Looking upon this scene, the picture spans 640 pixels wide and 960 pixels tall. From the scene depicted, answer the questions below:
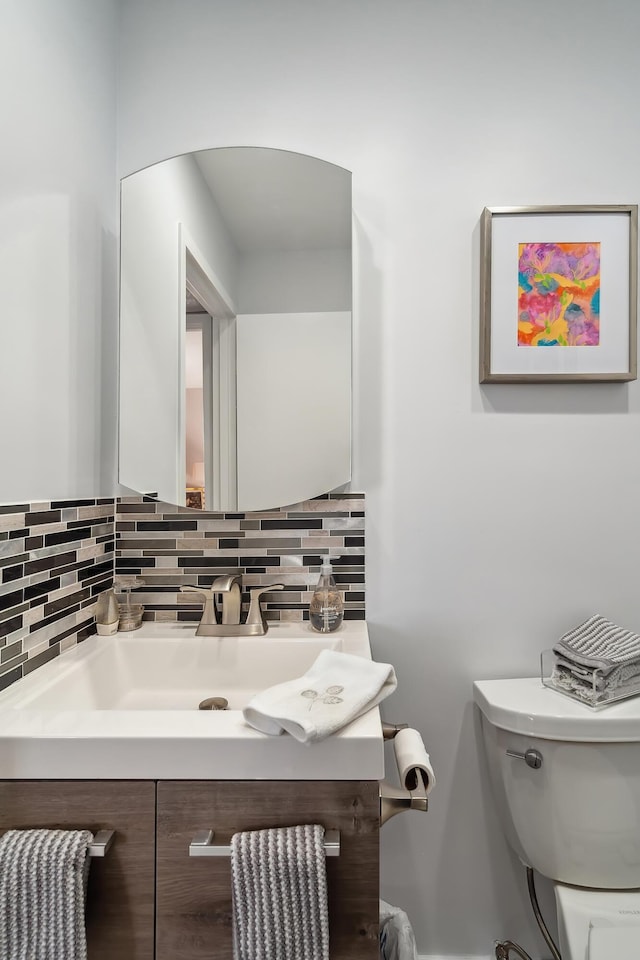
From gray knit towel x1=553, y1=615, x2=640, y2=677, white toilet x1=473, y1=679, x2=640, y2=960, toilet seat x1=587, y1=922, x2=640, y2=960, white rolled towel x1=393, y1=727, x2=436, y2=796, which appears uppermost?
gray knit towel x1=553, y1=615, x2=640, y2=677

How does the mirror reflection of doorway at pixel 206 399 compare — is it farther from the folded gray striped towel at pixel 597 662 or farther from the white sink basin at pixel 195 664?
the folded gray striped towel at pixel 597 662

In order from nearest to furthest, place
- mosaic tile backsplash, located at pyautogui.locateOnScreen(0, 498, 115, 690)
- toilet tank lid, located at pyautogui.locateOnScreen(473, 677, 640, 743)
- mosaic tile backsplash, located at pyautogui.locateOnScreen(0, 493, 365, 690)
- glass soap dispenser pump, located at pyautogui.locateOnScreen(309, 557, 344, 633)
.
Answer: mosaic tile backsplash, located at pyautogui.locateOnScreen(0, 498, 115, 690) < toilet tank lid, located at pyautogui.locateOnScreen(473, 677, 640, 743) < glass soap dispenser pump, located at pyautogui.locateOnScreen(309, 557, 344, 633) < mosaic tile backsplash, located at pyautogui.locateOnScreen(0, 493, 365, 690)

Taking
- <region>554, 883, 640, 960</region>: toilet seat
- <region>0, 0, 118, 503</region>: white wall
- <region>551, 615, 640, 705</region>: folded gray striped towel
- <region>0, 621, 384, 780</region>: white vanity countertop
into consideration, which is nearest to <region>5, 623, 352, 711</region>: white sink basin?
<region>0, 621, 384, 780</region>: white vanity countertop

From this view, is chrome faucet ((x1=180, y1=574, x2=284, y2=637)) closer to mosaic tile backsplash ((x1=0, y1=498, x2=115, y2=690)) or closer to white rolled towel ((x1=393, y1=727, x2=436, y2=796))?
mosaic tile backsplash ((x1=0, y1=498, x2=115, y2=690))

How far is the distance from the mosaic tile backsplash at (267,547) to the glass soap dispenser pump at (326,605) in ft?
0.26

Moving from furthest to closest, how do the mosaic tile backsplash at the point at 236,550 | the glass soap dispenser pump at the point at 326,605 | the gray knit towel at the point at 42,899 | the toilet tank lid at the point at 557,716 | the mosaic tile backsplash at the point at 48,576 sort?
the mosaic tile backsplash at the point at 236,550, the glass soap dispenser pump at the point at 326,605, the toilet tank lid at the point at 557,716, the mosaic tile backsplash at the point at 48,576, the gray knit towel at the point at 42,899

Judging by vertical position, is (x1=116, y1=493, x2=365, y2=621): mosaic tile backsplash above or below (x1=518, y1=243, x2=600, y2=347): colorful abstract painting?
below

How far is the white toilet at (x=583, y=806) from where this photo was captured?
117 centimetres

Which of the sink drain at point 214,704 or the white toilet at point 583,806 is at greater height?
the sink drain at point 214,704

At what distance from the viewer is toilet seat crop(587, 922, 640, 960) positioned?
108 centimetres

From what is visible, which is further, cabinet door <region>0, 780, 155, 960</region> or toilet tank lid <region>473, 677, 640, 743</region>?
toilet tank lid <region>473, 677, 640, 743</region>

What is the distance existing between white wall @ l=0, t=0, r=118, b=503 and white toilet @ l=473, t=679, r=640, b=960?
3.47ft

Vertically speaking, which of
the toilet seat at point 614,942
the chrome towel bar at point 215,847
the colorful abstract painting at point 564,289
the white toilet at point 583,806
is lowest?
the toilet seat at point 614,942

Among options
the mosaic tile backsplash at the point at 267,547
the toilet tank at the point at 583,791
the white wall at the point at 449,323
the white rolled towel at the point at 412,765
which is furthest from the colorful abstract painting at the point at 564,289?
the white rolled towel at the point at 412,765
